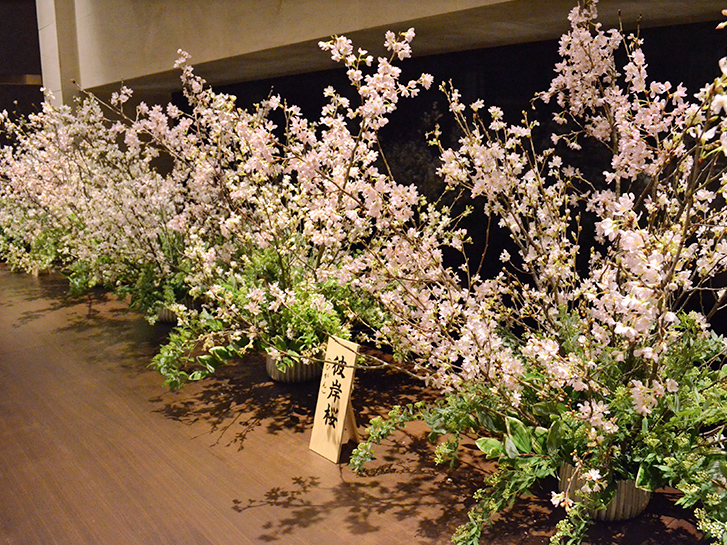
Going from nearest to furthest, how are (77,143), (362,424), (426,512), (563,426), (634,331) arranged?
1. (634,331)
2. (563,426)
3. (426,512)
4. (362,424)
5. (77,143)

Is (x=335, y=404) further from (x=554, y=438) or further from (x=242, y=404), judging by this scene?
(x=554, y=438)

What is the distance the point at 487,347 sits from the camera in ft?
4.54

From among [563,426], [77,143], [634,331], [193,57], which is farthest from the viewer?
[77,143]

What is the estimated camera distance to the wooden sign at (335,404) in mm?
1704

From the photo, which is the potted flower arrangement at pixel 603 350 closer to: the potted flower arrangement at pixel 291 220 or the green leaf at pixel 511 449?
the green leaf at pixel 511 449

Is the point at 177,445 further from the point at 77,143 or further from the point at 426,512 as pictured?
the point at 77,143

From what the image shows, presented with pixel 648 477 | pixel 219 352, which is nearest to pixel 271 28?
pixel 219 352

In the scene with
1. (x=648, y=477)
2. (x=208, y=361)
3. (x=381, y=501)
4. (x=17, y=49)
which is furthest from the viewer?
(x=17, y=49)

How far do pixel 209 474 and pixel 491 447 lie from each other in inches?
29.9

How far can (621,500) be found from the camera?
1.37 m

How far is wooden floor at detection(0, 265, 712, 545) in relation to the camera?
1416 mm

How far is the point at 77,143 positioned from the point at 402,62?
2.72 meters

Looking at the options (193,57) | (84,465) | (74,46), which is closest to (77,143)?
(74,46)

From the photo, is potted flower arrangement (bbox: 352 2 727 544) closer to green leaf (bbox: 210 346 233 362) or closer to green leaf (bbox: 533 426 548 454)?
green leaf (bbox: 533 426 548 454)
